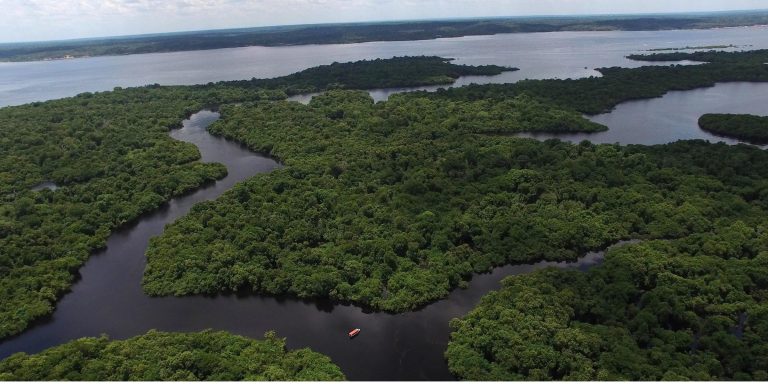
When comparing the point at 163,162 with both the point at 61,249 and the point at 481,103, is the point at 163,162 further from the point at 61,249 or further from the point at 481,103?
the point at 481,103

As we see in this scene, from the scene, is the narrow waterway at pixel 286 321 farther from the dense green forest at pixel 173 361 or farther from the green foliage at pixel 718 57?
the green foliage at pixel 718 57

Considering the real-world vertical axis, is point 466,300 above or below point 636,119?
below

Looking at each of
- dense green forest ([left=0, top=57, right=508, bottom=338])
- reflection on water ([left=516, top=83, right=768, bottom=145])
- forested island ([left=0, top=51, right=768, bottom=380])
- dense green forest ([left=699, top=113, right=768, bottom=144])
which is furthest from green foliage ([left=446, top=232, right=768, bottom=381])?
dense green forest ([left=699, top=113, right=768, bottom=144])

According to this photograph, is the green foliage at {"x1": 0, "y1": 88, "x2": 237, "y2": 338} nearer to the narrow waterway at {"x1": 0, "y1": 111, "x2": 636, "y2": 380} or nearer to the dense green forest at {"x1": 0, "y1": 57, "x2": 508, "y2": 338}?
the dense green forest at {"x1": 0, "y1": 57, "x2": 508, "y2": 338}

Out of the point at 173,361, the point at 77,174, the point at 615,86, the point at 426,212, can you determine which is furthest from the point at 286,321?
the point at 615,86

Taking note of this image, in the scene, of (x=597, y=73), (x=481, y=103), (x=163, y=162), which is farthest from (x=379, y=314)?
(x=597, y=73)

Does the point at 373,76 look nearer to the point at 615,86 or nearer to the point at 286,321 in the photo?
the point at 615,86
